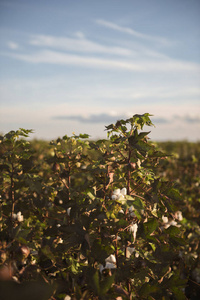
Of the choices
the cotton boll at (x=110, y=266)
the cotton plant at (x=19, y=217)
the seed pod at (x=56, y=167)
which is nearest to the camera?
the cotton boll at (x=110, y=266)

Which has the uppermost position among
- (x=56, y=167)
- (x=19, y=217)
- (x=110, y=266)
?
(x=56, y=167)

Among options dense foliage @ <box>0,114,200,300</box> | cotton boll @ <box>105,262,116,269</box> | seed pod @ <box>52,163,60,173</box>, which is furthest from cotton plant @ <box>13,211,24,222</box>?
cotton boll @ <box>105,262,116,269</box>

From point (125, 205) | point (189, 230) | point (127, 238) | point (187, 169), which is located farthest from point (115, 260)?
point (187, 169)

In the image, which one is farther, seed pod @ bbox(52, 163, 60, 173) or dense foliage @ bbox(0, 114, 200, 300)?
seed pod @ bbox(52, 163, 60, 173)

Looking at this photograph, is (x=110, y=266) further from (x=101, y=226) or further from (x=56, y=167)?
(x=56, y=167)

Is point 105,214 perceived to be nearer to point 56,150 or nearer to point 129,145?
point 129,145

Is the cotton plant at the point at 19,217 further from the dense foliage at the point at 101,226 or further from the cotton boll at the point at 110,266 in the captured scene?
the cotton boll at the point at 110,266

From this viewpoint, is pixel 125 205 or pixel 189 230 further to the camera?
pixel 189 230

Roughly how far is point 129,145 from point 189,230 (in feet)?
10.7

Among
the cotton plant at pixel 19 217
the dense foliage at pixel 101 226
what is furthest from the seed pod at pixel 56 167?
the cotton plant at pixel 19 217

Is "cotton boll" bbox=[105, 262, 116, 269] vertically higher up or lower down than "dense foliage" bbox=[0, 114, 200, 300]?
lower down

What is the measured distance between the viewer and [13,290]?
1042 mm

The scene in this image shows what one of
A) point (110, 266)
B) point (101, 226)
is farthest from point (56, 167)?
point (110, 266)

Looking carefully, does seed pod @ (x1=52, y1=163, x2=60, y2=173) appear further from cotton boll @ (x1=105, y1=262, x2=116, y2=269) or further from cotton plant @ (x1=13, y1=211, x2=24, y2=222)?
cotton boll @ (x1=105, y1=262, x2=116, y2=269)
